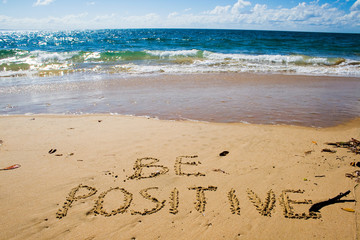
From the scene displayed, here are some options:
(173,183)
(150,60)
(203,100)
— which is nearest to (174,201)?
(173,183)

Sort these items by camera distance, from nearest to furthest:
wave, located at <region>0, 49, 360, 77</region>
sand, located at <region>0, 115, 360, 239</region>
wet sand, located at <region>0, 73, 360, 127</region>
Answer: sand, located at <region>0, 115, 360, 239</region>, wet sand, located at <region>0, 73, 360, 127</region>, wave, located at <region>0, 49, 360, 77</region>

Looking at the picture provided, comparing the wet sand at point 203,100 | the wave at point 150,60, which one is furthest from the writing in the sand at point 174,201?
the wave at point 150,60

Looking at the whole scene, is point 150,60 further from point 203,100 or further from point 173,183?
point 173,183

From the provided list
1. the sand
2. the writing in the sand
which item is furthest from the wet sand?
the writing in the sand

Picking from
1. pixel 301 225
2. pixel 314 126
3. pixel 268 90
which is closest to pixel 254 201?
pixel 301 225

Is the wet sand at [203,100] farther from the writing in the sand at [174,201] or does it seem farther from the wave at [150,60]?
the wave at [150,60]

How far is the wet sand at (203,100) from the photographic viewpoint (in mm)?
5637

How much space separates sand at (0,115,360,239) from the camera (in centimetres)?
231

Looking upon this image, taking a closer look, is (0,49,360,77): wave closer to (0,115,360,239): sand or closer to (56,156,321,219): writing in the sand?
Result: (0,115,360,239): sand

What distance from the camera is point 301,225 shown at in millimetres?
2338

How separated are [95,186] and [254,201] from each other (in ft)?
6.71

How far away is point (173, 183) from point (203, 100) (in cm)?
421

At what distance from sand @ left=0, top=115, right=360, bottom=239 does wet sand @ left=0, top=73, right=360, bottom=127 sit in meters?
0.92

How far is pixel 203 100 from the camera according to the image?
22.5 feet
